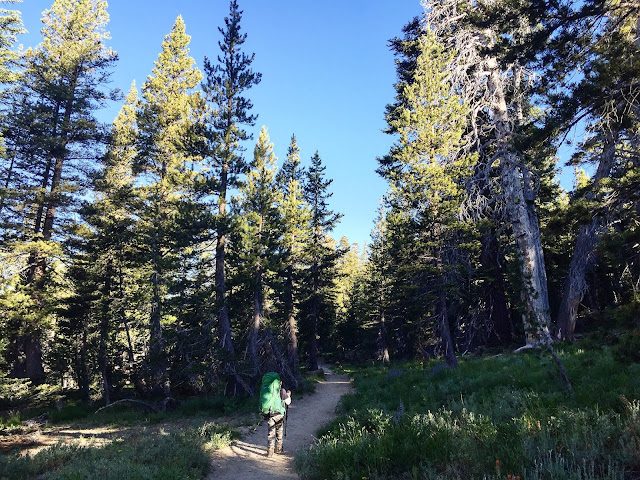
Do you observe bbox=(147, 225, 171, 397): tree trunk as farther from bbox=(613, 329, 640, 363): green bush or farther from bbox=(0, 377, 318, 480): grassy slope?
bbox=(613, 329, 640, 363): green bush

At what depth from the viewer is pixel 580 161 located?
685cm

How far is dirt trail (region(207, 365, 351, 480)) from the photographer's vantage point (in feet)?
22.4

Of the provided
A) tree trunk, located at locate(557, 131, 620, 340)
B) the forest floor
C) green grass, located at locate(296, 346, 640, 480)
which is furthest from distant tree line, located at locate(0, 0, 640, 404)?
green grass, located at locate(296, 346, 640, 480)

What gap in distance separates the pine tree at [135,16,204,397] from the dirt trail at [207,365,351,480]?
8876mm

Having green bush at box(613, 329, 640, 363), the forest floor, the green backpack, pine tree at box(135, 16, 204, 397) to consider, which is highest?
pine tree at box(135, 16, 204, 397)

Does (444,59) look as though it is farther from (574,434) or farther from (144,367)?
(144,367)

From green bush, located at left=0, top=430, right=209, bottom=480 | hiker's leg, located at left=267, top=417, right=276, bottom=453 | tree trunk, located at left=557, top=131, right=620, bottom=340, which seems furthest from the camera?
tree trunk, located at left=557, top=131, right=620, bottom=340

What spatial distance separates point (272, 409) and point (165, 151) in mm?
16558

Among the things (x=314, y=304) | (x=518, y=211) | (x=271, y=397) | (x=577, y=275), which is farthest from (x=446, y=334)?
(x=314, y=304)

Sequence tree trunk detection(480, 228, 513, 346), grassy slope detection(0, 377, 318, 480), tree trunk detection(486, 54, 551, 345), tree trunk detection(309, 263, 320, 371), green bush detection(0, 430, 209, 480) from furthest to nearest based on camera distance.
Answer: tree trunk detection(309, 263, 320, 371), tree trunk detection(480, 228, 513, 346), tree trunk detection(486, 54, 551, 345), grassy slope detection(0, 377, 318, 480), green bush detection(0, 430, 209, 480)

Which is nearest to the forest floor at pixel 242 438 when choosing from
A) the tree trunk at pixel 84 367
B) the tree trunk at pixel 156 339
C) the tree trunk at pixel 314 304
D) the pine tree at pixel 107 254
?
the tree trunk at pixel 156 339

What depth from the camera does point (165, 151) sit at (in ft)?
63.6

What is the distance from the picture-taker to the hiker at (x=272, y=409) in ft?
26.7

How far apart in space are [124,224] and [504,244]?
22061 mm
